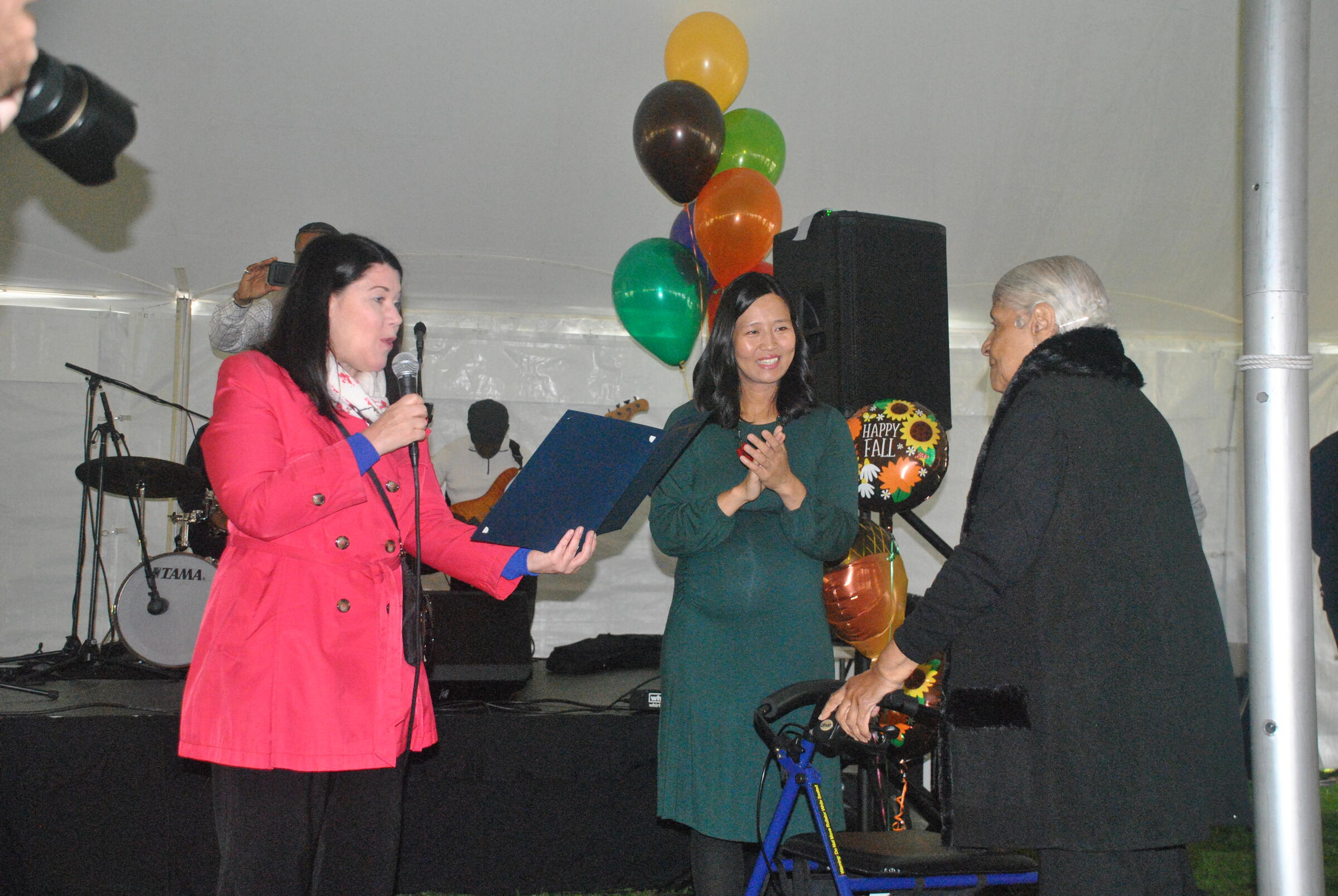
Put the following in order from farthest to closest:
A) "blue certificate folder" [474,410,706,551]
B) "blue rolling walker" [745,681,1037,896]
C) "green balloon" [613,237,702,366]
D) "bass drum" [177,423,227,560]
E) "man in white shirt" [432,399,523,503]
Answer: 1. "man in white shirt" [432,399,523,503]
2. "bass drum" [177,423,227,560]
3. "green balloon" [613,237,702,366]
4. "blue rolling walker" [745,681,1037,896]
5. "blue certificate folder" [474,410,706,551]

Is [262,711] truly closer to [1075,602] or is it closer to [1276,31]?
[1075,602]

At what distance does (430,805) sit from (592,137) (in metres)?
2.91

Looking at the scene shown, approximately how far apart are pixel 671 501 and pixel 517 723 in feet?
3.87

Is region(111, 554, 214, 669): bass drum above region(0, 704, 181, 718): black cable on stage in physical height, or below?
above

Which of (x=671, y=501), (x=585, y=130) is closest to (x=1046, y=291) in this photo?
(x=671, y=501)

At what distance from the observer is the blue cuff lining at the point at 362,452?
151cm

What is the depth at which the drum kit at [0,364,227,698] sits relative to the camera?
414 centimetres

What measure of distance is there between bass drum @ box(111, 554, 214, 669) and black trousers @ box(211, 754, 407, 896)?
291 centimetres

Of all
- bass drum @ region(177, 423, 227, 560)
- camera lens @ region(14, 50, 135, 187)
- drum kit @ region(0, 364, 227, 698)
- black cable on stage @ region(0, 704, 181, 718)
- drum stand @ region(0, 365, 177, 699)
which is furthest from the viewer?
bass drum @ region(177, 423, 227, 560)

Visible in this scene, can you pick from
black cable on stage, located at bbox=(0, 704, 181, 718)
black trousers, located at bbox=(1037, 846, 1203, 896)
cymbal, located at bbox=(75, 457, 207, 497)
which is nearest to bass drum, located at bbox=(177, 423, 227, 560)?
cymbal, located at bbox=(75, 457, 207, 497)

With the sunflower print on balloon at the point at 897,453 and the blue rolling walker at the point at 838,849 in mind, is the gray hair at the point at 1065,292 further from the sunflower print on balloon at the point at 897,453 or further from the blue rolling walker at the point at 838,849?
the sunflower print on balloon at the point at 897,453

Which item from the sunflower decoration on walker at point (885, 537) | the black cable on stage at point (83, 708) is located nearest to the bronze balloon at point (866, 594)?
the sunflower decoration on walker at point (885, 537)

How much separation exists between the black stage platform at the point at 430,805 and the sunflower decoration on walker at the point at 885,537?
31.4 inches

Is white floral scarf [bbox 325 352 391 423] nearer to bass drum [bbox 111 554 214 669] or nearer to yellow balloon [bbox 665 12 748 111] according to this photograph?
yellow balloon [bbox 665 12 748 111]
